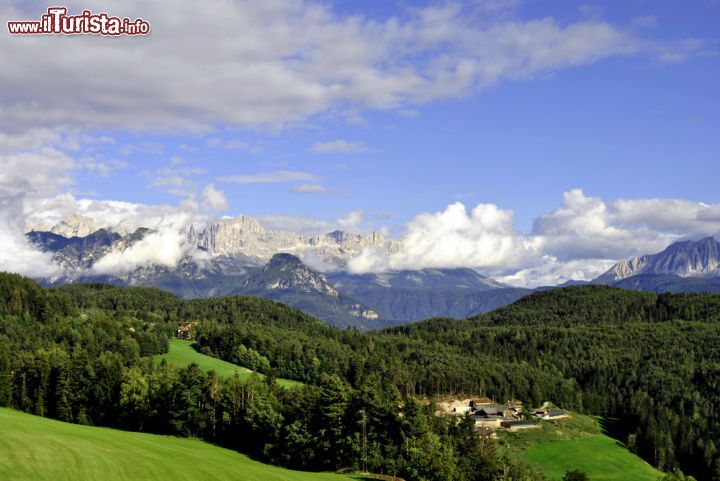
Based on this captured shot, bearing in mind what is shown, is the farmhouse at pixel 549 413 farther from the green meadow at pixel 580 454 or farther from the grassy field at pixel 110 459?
the grassy field at pixel 110 459

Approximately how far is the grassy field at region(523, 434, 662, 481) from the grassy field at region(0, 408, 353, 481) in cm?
5857

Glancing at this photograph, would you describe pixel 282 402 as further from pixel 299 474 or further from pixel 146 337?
pixel 146 337

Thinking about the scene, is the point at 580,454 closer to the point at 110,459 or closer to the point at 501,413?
the point at 501,413

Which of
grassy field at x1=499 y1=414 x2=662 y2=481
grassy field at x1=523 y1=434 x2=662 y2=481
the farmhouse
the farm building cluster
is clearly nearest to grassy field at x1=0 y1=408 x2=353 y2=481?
grassy field at x1=523 y1=434 x2=662 y2=481

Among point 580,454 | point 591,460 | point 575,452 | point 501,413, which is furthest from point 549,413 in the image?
point 591,460

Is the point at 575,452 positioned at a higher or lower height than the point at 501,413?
lower

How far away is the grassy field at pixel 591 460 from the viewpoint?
128000 mm

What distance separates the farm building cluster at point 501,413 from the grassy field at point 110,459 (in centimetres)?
6994

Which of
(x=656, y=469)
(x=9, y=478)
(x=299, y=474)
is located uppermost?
(x=9, y=478)

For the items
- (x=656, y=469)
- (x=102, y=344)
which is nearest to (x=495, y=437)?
(x=656, y=469)

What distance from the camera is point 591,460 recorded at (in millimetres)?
136125

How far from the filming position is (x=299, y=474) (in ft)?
291

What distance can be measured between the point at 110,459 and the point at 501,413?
4653 inches

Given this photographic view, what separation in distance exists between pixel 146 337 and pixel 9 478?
148 metres
